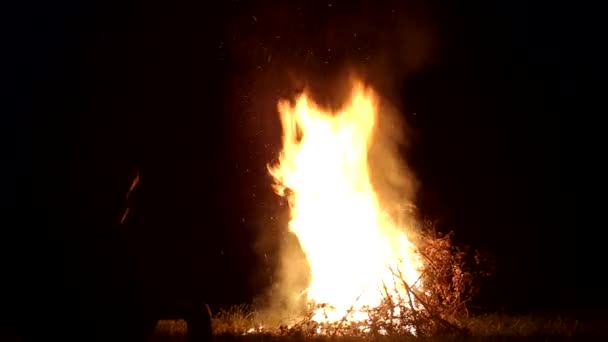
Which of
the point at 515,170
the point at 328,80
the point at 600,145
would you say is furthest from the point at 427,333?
the point at 600,145

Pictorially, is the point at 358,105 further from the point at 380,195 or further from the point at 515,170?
the point at 515,170

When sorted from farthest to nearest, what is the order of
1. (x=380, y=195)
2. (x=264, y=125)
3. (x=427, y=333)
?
(x=264, y=125)
(x=380, y=195)
(x=427, y=333)

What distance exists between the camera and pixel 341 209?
28.0 ft

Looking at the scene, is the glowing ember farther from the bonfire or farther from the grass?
the grass

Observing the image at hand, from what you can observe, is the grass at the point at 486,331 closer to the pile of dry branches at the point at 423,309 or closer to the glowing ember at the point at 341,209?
the pile of dry branches at the point at 423,309

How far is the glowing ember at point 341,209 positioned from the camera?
27.0 ft

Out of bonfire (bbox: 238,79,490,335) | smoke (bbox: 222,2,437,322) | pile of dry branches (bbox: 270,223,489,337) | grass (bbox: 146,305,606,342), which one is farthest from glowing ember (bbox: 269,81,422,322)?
grass (bbox: 146,305,606,342)

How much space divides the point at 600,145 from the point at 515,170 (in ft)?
5.38

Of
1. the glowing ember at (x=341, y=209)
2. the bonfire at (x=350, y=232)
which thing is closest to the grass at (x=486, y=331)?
the bonfire at (x=350, y=232)

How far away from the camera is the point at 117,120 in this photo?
12039 millimetres

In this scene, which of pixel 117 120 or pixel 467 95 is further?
pixel 467 95

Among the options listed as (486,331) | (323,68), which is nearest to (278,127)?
(323,68)

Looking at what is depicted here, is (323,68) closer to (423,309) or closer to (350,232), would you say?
(350,232)

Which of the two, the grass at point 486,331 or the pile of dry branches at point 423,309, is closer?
the grass at point 486,331
